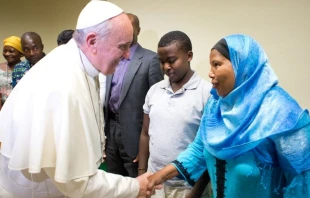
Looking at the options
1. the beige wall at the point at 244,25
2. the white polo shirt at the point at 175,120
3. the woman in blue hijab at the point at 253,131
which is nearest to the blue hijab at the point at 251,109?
the woman in blue hijab at the point at 253,131

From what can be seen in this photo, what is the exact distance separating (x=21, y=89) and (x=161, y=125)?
0.91 metres

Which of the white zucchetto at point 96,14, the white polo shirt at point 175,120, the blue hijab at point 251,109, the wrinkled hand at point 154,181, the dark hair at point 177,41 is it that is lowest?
the wrinkled hand at point 154,181

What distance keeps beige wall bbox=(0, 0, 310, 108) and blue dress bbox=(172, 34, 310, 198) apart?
3.44 feet

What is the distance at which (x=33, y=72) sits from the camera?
127 centimetres

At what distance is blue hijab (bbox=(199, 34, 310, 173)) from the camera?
1.21 metres

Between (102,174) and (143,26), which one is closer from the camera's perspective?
(102,174)

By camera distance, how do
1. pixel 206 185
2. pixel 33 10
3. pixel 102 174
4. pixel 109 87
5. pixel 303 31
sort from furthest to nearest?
pixel 33 10, pixel 109 87, pixel 303 31, pixel 206 185, pixel 102 174

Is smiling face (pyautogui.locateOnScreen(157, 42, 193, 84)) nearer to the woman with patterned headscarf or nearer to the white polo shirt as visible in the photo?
the white polo shirt

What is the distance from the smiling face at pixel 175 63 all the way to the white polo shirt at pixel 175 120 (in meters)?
0.07

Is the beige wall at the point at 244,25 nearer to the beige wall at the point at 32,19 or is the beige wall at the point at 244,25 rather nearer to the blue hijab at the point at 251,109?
the blue hijab at the point at 251,109

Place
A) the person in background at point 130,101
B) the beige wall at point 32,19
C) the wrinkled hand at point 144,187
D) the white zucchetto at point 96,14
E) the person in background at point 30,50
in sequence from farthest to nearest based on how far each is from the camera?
the beige wall at point 32,19 → the person in background at point 30,50 → the person in background at point 130,101 → the wrinkled hand at point 144,187 → the white zucchetto at point 96,14

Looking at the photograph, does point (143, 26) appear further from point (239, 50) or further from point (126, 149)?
point (239, 50)

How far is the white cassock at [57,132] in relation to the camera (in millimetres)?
1152

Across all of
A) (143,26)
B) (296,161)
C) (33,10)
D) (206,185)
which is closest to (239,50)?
(296,161)
